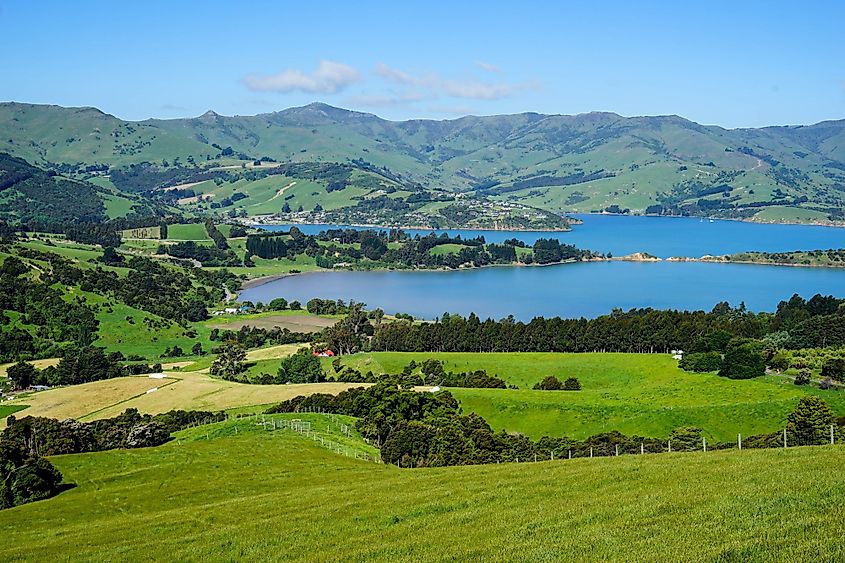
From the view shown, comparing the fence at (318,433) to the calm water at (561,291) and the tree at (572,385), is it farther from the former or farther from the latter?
the calm water at (561,291)

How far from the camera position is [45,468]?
28.7 meters

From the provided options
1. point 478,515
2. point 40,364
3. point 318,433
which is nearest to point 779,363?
point 318,433

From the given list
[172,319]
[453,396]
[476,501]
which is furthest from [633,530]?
[172,319]

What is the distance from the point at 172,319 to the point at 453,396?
8222cm

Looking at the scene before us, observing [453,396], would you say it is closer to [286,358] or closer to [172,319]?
[286,358]

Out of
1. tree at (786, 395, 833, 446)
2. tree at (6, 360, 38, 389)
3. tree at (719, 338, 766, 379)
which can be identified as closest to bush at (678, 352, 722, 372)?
tree at (719, 338, 766, 379)

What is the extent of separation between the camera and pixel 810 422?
39.8 metres

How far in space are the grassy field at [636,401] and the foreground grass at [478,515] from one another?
1081 inches

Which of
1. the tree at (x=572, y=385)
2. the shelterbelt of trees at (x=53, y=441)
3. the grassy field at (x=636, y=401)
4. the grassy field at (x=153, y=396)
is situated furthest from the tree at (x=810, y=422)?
the grassy field at (x=153, y=396)

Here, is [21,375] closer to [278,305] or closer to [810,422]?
[278,305]

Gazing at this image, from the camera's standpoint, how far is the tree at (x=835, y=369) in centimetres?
5869

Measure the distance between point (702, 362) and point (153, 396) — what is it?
48.0 metres

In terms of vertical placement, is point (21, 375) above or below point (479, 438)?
below

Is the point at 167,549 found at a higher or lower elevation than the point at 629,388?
higher
